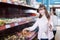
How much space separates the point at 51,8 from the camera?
4980 mm

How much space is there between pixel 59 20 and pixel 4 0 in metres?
3.54

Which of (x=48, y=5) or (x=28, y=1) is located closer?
(x=28, y=1)

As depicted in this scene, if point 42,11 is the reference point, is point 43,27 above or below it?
below

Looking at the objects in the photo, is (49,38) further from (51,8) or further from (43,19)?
(51,8)

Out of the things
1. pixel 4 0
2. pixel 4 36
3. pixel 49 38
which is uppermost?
pixel 4 0

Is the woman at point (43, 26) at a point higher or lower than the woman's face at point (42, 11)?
lower

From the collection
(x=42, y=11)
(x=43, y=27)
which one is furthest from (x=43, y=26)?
(x=42, y=11)

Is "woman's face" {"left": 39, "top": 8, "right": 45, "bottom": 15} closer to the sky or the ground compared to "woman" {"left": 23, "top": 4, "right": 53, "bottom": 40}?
closer to the sky

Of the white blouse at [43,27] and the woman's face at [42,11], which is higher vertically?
the woman's face at [42,11]

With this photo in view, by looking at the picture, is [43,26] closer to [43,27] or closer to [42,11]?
[43,27]

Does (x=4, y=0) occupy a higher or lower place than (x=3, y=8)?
higher

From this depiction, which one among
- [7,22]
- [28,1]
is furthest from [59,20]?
[7,22]

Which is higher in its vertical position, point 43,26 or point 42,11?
point 42,11

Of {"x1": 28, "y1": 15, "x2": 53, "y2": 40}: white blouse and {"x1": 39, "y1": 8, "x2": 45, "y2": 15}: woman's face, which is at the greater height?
{"x1": 39, "y1": 8, "x2": 45, "y2": 15}: woman's face
